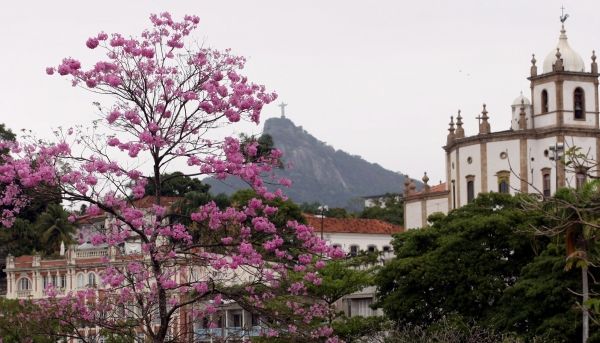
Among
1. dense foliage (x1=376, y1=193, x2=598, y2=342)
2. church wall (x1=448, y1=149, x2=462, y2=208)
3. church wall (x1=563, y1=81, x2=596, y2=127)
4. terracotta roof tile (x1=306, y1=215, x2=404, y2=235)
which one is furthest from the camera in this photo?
terracotta roof tile (x1=306, y1=215, x2=404, y2=235)

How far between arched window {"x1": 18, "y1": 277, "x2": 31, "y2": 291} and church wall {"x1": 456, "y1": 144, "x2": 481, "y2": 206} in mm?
22716

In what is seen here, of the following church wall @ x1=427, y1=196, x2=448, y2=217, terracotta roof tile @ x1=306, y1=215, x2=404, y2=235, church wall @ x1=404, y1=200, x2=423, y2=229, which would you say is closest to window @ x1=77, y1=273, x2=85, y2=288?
terracotta roof tile @ x1=306, y1=215, x2=404, y2=235

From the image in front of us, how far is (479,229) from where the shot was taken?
45.1 meters

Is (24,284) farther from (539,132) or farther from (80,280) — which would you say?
(539,132)

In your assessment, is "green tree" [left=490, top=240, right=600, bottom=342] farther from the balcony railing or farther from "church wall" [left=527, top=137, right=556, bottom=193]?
the balcony railing

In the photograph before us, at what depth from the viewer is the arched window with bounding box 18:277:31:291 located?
7394 centimetres

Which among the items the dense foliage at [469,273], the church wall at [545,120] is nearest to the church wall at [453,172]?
the church wall at [545,120]

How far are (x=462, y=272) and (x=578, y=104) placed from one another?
32970mm

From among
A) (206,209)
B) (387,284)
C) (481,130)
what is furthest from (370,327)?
(481,130)

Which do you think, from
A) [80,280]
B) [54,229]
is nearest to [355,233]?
[54,229]

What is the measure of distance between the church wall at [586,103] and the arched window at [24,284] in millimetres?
28573

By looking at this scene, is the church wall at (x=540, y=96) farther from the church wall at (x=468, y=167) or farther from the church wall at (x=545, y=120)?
the church wall at (x=468, y=167)

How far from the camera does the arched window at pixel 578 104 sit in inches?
2945

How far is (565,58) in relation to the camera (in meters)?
75.8
